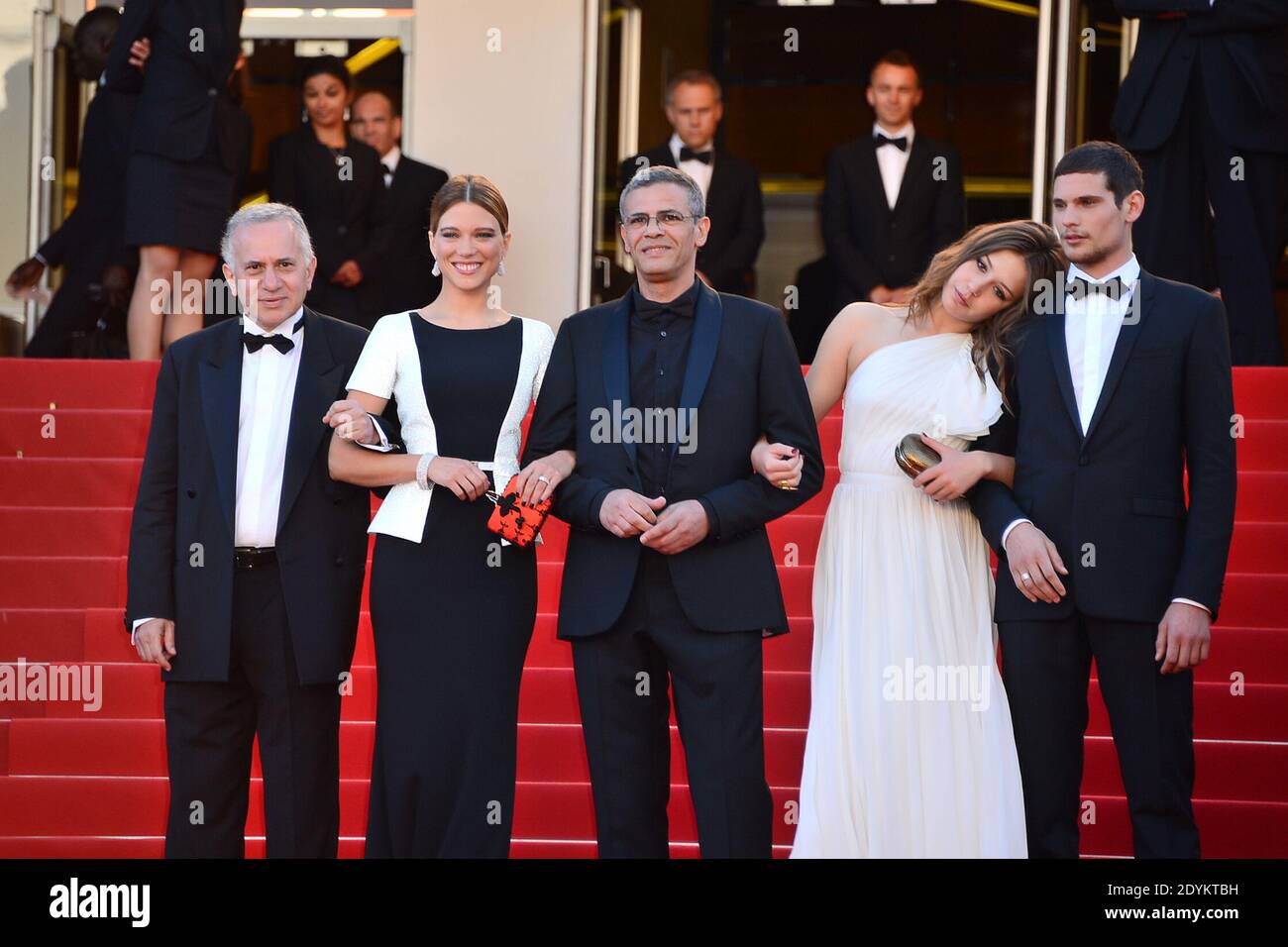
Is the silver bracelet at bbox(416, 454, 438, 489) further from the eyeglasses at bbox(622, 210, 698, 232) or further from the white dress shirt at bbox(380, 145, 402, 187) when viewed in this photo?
the white dress shirt at bbox(380, 145, 402, 187)

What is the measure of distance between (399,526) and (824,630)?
1160 mm

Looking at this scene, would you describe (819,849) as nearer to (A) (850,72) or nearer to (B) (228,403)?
(B) (228,403)

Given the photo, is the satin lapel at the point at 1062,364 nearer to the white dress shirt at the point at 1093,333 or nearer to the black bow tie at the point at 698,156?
the white dress shirt at the point at 1093,333

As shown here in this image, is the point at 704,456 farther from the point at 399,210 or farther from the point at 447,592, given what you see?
the point at 399,210

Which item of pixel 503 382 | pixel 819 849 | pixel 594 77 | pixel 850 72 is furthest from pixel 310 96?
pixel 850 72

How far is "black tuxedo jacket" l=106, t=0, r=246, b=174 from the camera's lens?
7.94 m

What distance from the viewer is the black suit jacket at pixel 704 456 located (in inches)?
170

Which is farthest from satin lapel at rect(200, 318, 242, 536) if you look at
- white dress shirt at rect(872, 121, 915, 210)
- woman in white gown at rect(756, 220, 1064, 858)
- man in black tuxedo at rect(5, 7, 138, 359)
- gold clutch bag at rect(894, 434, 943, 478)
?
white dress shirt at rect(872, 121, 915, 210)

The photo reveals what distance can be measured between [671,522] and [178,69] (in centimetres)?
470

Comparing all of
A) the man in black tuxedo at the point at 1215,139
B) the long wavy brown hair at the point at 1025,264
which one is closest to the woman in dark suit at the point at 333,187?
the man in black tuxedo at the point at 1215,139

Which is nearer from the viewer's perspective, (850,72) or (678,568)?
(678,568)

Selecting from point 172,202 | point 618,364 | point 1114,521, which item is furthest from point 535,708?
point 172,202

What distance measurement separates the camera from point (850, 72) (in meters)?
14.9

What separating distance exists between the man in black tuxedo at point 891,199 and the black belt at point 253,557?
16.4 feet
